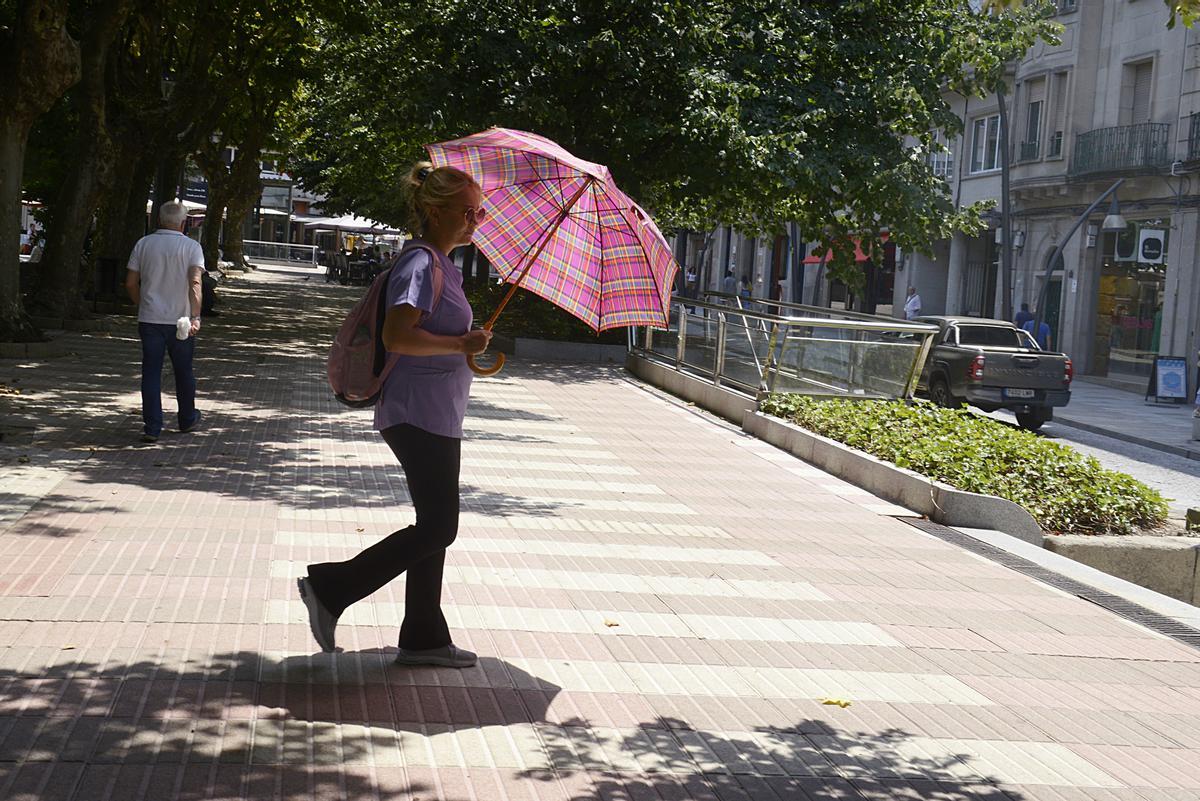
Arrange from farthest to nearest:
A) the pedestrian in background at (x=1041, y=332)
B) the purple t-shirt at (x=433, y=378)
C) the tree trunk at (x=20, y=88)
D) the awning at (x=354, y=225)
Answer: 1. the awning at (x=354, y=225)
2. the pedestrian in background at (x=1041, y=332)
3. the tree trunk at (x=20, y=88)
4. the purple t-shirt at (x=433, y=378)

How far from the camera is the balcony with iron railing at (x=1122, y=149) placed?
33469mm

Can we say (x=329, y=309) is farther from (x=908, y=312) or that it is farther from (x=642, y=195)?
(x=908, y=312)

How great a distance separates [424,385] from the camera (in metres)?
5.07

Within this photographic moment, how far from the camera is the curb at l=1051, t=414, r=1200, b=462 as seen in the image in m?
20.6

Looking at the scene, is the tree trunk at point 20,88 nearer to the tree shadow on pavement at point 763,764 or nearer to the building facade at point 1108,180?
the tree shadow on pavement at point 763,764

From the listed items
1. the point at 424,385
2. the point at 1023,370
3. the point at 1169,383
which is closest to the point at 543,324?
the point at 1023,370

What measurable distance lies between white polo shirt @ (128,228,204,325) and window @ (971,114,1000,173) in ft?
114

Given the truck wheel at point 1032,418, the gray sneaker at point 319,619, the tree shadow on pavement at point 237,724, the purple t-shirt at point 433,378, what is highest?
the purple t-shirt at point 433,378

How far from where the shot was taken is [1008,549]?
9.41 metres

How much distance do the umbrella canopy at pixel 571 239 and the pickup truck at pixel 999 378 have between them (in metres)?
15.7

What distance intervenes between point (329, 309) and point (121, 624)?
96.0ft

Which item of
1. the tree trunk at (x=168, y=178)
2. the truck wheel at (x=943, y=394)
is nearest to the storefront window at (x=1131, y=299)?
the truck wheel at (x=943, y=394)

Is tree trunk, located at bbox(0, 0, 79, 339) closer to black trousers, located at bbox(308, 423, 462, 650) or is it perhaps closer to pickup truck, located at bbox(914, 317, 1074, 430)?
pickup truck, located at bbox(914, 317, 1074, 430)

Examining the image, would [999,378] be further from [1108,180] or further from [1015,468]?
[1108,180]
